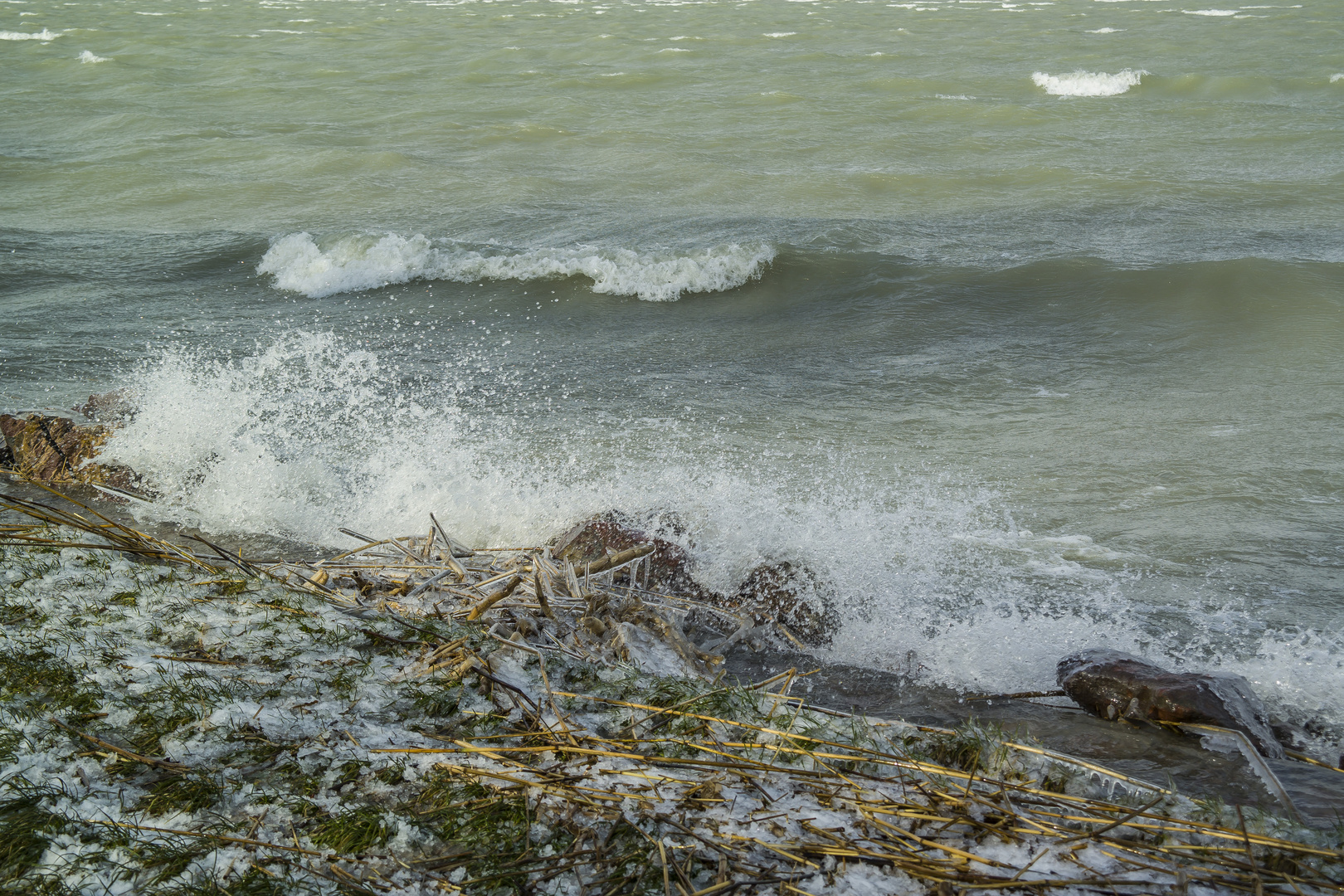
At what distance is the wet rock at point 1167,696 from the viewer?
3.01 metres

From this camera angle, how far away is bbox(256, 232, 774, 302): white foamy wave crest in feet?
30.7

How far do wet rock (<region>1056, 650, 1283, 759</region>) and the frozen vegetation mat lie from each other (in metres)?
0.92

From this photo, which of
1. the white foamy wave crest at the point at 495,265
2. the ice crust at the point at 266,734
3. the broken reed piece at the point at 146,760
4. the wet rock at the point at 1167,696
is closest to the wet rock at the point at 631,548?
the ice crust at the point at 266,734

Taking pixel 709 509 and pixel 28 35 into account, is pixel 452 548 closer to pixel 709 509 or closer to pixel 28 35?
pixel 709 509

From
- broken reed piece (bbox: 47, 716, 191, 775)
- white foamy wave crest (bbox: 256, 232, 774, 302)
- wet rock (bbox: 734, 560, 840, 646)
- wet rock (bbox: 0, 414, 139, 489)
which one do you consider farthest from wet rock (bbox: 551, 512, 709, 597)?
white foamy wave crest (bbox: 256, 232, 774, 302)

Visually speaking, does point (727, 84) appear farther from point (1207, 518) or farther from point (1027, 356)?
point (1207, 518)

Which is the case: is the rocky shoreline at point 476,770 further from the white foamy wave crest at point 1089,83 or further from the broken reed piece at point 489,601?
the white foamy wave crest at point 1089,83

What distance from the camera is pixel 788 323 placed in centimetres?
859

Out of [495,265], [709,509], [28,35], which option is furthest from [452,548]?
[28,35]

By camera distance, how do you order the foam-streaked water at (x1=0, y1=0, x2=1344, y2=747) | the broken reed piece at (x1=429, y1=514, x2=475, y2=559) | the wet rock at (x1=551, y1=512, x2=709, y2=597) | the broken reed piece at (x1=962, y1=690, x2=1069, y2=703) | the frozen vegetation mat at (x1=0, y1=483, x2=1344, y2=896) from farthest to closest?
the foam-streaked water at (x1=0, y1=0, x2=1344, y2=747) → the wet rock at (x1=551, y1=512, x2=709, y2=597) → the broken reed piece at (x1=429, y1=514, x2=475, y2=559) → the broken reed piece at (x1=962, y1=690, x2=1069, y2=703) → the frozen vegetation mat at (x1=0, y1=483, x2=1344, y2=896)

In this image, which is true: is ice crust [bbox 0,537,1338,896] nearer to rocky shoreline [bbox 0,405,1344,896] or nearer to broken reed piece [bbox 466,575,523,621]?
rocky shoreline [bbox 0,405,1344,896]

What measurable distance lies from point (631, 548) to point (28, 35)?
31.8 m

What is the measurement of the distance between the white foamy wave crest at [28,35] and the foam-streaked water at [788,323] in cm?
820

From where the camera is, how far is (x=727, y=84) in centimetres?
1900
